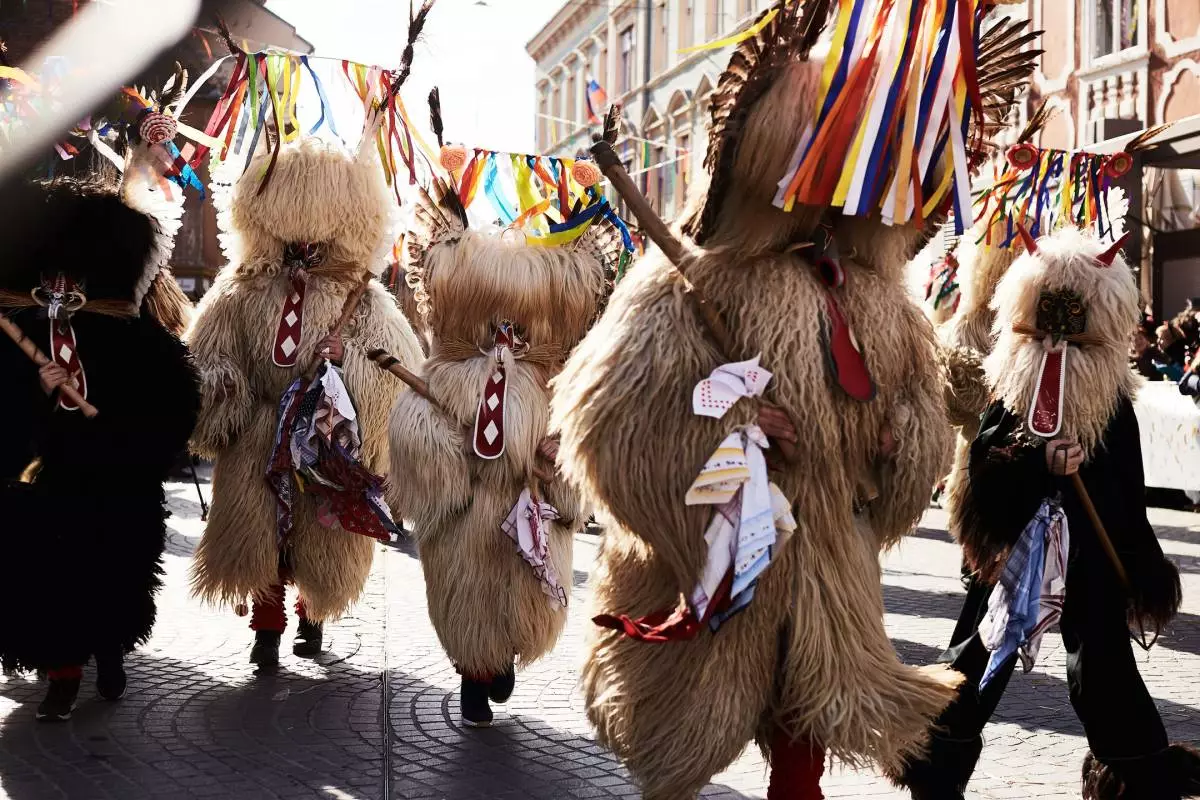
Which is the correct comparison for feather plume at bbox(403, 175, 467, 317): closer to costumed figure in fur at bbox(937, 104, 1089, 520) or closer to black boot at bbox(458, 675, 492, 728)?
black boot at bbox(458, 675, 492, 728)

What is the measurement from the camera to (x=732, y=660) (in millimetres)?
3400

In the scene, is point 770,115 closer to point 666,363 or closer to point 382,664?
point 666,363

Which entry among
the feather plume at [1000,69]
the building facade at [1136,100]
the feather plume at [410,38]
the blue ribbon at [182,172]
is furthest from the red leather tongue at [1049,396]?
the building facade at [1136,100]

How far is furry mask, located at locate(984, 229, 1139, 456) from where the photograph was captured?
404 centimetres

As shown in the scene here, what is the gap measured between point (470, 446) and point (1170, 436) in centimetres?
814

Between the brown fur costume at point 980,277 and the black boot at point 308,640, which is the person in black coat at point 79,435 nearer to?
the black boot at point 308,640

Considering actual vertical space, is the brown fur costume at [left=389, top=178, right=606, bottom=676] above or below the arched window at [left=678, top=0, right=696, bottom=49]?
below

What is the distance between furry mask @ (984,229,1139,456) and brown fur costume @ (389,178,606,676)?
1.71m

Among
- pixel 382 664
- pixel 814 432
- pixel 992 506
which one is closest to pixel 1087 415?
pixel 992 506

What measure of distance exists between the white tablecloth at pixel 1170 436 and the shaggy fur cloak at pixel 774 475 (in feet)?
27.1

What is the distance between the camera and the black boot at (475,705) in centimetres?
510

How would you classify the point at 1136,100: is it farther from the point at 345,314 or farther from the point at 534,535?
the point at 534,535

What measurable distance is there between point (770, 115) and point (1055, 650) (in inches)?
168

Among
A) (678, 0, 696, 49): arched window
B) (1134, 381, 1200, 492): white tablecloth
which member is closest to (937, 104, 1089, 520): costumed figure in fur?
(1134, 381, 1200, 492): white tablecloth
